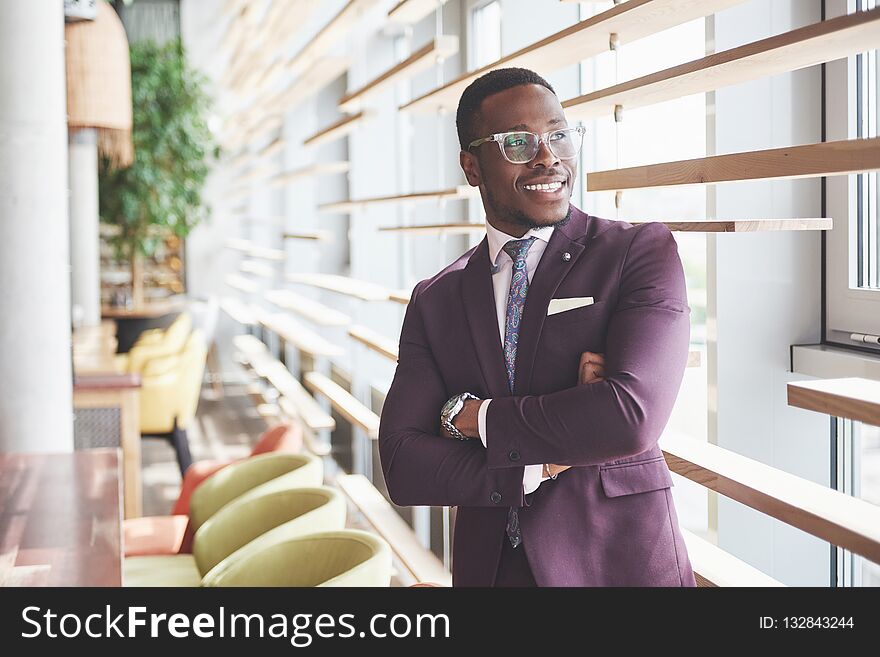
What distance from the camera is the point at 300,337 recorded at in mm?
5973

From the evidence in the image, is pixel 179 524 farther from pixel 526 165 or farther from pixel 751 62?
pixel 751 62

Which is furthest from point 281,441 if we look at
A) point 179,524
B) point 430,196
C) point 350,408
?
point 430,196

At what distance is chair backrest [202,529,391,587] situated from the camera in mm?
2557

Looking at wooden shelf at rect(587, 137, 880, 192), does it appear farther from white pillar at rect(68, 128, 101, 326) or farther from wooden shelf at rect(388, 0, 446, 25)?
white pillar at rect(68, 128, 101, 326)

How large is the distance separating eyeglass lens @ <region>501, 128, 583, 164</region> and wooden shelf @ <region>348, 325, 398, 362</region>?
5.42 feet

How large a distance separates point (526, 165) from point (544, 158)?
0.03m

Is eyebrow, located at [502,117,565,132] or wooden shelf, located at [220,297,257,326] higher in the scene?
eyebrow, located at [502,117,565,132]

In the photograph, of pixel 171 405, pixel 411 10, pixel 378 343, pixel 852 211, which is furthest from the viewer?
pixel 171 405

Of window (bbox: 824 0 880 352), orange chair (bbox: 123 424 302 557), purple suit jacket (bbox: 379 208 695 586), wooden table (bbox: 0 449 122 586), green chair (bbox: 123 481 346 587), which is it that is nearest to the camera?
purple suit jacket (bbox: 379 208 695 586)

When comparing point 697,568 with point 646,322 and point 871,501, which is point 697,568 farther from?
point 646,322

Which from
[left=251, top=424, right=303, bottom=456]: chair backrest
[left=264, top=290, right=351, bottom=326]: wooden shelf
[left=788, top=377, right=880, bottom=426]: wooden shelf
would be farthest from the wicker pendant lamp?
[left=788, top=377, right=880, bottom=426]: wooden shelf

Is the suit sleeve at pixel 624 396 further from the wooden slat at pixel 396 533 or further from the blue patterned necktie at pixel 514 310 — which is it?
the wooden slat at pixel 396 533

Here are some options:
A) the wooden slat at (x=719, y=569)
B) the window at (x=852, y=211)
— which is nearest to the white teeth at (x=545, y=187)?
the window at (x=852, y=211)

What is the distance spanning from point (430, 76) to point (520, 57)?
1880 mm
